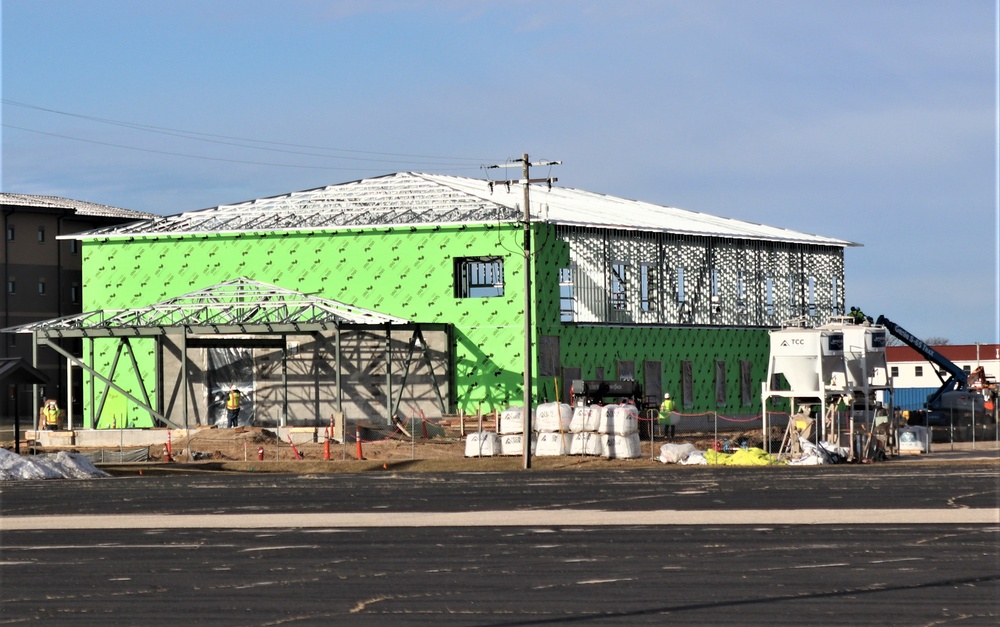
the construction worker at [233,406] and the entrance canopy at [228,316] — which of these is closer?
the entrance canopy at [228,316]

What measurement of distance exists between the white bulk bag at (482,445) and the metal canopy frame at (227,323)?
7999 millimetres

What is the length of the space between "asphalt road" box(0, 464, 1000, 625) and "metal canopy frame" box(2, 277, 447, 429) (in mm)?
22725

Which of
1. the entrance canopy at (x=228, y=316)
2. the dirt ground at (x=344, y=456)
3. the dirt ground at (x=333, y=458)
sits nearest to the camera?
the dirt ground at (x=333, y=458)

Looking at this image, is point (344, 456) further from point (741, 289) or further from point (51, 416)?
point (741, 289)

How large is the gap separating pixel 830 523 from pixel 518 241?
36155 millimetres

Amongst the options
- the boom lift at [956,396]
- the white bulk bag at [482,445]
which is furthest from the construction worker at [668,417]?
the boom lift at [956,396]

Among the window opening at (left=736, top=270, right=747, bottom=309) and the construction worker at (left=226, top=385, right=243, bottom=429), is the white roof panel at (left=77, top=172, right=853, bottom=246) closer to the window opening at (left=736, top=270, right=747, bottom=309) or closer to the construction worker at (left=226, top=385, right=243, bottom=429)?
the window opening at (left=736, top=270, right=747, bottom=309)

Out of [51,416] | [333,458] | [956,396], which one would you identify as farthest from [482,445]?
[956,396]

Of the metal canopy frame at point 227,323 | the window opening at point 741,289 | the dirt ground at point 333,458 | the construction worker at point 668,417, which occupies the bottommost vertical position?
the dirt ground at point 333,458

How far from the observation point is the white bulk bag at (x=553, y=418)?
46125mm

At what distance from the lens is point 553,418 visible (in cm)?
4625

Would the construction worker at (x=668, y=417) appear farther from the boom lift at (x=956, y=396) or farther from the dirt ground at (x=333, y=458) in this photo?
the boom lift at (x=956, y=396)

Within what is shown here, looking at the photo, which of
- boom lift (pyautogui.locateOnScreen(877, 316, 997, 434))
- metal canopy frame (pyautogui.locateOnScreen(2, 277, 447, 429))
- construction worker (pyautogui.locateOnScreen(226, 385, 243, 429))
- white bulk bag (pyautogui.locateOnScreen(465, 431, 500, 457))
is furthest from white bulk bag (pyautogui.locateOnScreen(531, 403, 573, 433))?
boom lift (pyautogui.locateOnScreen(877, 316, 997, 434))

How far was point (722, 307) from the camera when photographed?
6738 cm
